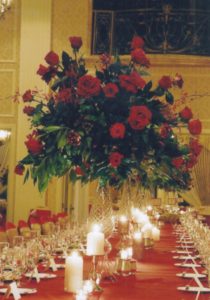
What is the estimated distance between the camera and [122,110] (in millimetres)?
3545

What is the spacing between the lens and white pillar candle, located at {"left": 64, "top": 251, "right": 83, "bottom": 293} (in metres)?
3.26

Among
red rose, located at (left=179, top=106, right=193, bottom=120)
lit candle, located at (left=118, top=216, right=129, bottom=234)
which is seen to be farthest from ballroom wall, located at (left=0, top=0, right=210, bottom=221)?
red rose, located at (left=179, top=106, right=193, bottom=120)

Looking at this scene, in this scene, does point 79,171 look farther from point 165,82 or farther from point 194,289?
point 194,289

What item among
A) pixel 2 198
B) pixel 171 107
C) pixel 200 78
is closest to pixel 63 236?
pixel 171 107

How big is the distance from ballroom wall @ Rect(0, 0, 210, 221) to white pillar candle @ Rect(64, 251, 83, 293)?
878 cm

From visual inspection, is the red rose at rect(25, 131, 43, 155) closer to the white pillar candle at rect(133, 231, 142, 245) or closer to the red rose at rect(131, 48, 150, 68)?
the red rose at rect(131, 48, 150, 68)

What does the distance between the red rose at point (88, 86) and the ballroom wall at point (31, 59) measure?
28.8 ft

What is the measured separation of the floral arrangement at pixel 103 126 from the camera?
3486 mm

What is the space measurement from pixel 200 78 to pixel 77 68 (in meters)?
9.43

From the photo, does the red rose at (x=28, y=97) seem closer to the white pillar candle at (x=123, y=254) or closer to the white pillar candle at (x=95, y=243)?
the white pillar candle at (x=95, y=243)

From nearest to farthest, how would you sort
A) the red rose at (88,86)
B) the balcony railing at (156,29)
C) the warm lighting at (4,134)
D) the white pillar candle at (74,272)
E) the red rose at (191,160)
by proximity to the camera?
the white pillar candle at (74,272)
the red rose at (88,86)
the red rose at (191,160)
the warm lighting at (4,134)
the balcony railing at (156,29)

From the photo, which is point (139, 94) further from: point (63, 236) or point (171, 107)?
point (63, 236)

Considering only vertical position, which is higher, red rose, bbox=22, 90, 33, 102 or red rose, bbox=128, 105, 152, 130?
red rose, bbox=22, 90, 33, 102

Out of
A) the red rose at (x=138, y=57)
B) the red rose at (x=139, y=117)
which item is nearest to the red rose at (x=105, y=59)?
the red rose at (x=138, y=57)
